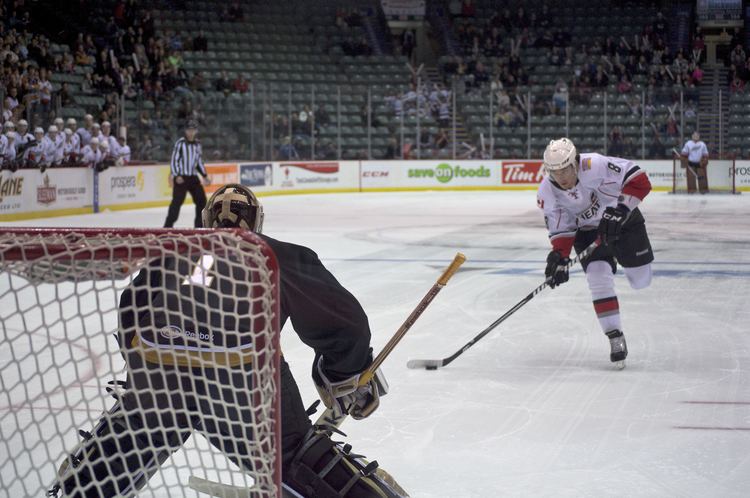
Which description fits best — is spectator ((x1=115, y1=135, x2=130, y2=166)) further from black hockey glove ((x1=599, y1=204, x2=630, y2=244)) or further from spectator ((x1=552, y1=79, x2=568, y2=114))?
black hockey glove ((x1=599, y1=204, x2=630, y2=244))

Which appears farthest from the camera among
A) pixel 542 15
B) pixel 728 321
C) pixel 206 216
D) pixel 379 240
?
pixel 542 15

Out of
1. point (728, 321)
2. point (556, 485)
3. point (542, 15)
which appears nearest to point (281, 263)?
point (556, 485)

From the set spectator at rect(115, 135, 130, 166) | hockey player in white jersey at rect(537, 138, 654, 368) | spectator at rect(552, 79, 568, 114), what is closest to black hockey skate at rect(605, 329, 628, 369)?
hockey player in white jersey at rect(537, 138, 654, 368)

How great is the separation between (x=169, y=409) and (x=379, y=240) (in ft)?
31.9

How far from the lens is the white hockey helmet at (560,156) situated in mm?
5309

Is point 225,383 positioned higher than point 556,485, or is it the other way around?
point 225,383

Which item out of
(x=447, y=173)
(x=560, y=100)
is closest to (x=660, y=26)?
(x=560, y=100)

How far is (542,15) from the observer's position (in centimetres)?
2778

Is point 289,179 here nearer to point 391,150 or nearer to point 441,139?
point 391,150

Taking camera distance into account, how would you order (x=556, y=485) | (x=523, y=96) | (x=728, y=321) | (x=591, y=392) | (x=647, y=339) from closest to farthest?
(x=556, y=485) → (x=591, y=392) → (x=647, y=339) → (x=728, y=321) → (x=523, y=96)

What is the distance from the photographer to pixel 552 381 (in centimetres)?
521

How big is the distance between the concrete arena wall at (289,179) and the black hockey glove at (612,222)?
35.8 ft

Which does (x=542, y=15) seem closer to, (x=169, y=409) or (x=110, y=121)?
(x=110, y=121)

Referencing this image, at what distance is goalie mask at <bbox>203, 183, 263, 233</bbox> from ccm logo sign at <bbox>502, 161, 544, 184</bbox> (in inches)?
812
